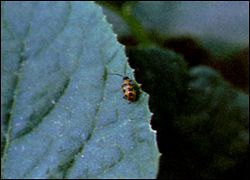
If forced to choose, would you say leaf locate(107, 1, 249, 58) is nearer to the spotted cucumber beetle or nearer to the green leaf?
the green leaf

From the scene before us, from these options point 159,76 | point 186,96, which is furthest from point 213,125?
point 159,76

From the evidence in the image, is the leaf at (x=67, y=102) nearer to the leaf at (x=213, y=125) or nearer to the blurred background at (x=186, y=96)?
the blurred background at (x=186, y=96)

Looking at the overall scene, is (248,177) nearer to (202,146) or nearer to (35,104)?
(202,146)

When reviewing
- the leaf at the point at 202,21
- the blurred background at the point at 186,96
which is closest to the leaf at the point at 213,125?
the blurred background at the point at 186,96

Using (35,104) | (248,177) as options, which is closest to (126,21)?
(248,177)

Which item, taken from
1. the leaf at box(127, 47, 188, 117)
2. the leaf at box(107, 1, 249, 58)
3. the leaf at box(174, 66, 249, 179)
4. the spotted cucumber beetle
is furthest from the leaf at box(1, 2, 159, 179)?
the leaf at box(107, 1, 249, 58)

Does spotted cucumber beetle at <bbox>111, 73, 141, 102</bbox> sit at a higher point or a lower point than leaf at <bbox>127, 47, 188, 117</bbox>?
higher
